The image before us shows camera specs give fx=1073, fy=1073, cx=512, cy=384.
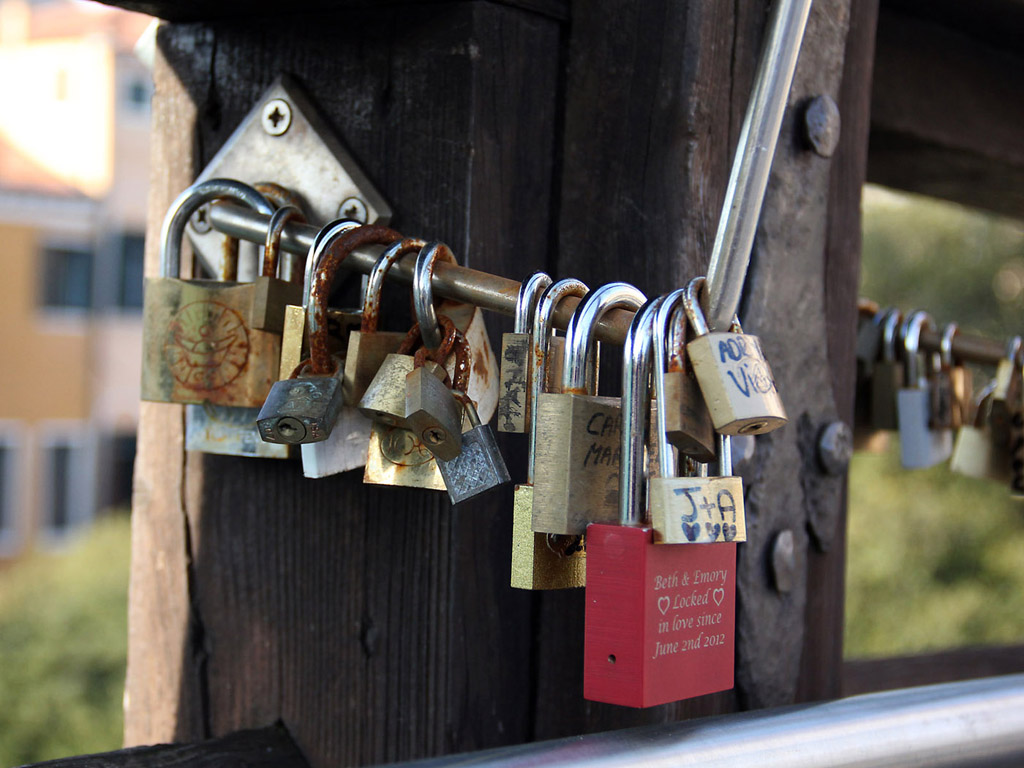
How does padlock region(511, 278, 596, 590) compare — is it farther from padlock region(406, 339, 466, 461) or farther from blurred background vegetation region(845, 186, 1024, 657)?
blurred background vegetation region(845, 186, 1024, 657)

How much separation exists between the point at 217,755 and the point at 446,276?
1.27 feet

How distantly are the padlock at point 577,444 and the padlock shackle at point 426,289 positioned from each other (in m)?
0.09

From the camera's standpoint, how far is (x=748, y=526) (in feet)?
2.60

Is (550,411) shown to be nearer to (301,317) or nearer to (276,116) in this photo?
(301,317)

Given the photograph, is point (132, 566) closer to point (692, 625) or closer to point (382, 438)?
point (382, 438)

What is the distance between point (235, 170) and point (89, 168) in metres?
12.7

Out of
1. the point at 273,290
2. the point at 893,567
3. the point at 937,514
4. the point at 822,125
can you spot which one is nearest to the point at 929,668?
the point at 822,125

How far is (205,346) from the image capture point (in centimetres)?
73

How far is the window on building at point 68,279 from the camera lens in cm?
1178

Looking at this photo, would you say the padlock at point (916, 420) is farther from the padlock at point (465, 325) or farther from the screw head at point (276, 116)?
the screw head at point (276, 116)

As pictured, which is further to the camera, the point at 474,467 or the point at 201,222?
the point at 201,222

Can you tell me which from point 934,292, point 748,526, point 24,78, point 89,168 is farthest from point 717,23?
point 24,78

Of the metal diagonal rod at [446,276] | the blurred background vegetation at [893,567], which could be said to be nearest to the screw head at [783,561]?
the metal diagonal rod at [446,276]

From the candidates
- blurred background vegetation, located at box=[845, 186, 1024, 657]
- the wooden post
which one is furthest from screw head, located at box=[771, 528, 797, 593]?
blurred background vegetation, located at box=[845, 186, 1024, 657]
